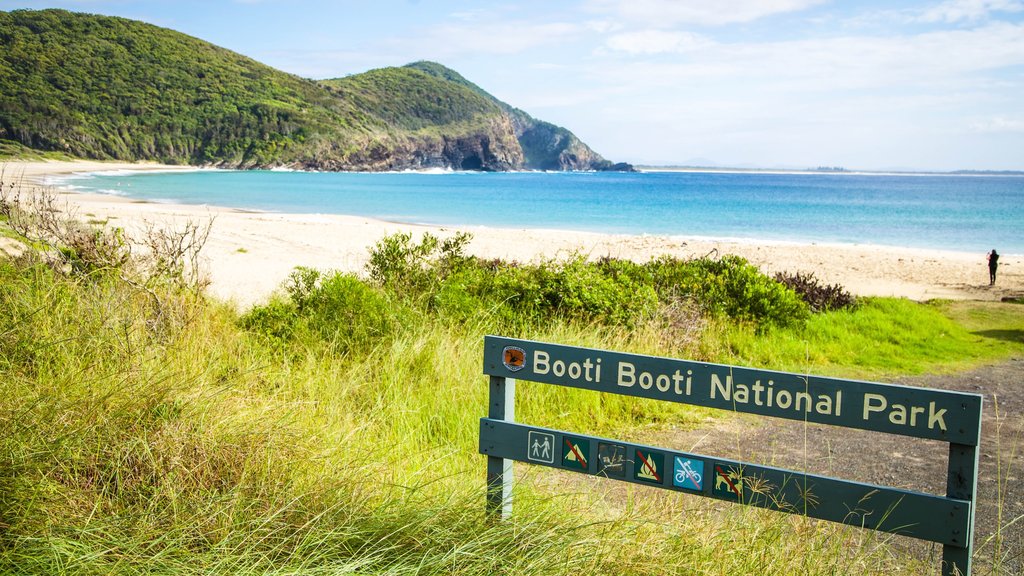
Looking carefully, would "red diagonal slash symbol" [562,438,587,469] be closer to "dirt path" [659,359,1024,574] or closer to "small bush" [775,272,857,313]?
"dirt path" [659,359,1024,574]

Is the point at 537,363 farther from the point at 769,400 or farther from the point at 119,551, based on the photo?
the point at 119,551

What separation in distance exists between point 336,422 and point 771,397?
100.0 inches

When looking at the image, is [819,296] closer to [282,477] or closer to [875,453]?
[875,453]

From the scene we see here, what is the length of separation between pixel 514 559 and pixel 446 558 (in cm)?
30

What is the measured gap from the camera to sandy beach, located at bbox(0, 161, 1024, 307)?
1538 centimetres

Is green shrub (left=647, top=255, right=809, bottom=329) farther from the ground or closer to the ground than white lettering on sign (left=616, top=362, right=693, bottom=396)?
closer to the ground

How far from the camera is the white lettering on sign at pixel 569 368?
2.93 m

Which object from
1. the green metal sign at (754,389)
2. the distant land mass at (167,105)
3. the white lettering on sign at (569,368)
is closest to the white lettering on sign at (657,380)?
the green metal sign at (754,389)

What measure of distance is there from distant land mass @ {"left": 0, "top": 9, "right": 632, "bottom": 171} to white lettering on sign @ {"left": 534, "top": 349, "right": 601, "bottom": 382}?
102 meters

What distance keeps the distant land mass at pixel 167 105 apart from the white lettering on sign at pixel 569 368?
102290 millimetres

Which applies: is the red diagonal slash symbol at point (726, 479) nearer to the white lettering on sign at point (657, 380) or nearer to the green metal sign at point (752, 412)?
A: the green metal sign at point (752, 412)

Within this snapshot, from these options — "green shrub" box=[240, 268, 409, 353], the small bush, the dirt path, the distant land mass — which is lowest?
the dirt path

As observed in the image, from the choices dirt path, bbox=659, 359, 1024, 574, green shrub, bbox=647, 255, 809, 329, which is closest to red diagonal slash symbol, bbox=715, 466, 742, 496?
dirt path, bbox=659, 359, 1024, 574

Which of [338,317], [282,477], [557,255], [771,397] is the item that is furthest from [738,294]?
[282,477]
